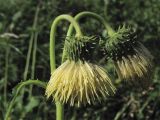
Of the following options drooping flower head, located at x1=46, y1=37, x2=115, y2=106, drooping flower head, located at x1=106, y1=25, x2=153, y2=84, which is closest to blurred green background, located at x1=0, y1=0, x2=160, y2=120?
drooping flower head, located at x1=106, y1=25, x2=153, y2=84

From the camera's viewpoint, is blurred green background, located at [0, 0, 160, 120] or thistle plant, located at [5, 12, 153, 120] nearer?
thistle plant, located at [5, 12, 153, 120]

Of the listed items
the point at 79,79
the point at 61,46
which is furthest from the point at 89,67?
the point at 61,46

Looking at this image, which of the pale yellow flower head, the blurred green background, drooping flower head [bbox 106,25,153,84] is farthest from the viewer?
the blurred green background

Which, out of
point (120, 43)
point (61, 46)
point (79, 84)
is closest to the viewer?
point (79, 84)

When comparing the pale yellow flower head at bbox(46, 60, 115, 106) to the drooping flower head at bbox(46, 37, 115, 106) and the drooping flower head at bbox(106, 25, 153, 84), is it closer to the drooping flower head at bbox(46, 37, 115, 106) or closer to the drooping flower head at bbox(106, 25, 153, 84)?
the drooping flower head at bbox(46, 37, 115, 106)

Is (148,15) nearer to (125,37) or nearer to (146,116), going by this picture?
(146,116)

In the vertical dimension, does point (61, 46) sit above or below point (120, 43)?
below

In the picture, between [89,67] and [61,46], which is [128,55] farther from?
[61,46]

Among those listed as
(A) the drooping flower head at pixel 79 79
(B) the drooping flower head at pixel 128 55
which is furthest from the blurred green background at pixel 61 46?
(A) the drooping flower head at pixel 79 79
